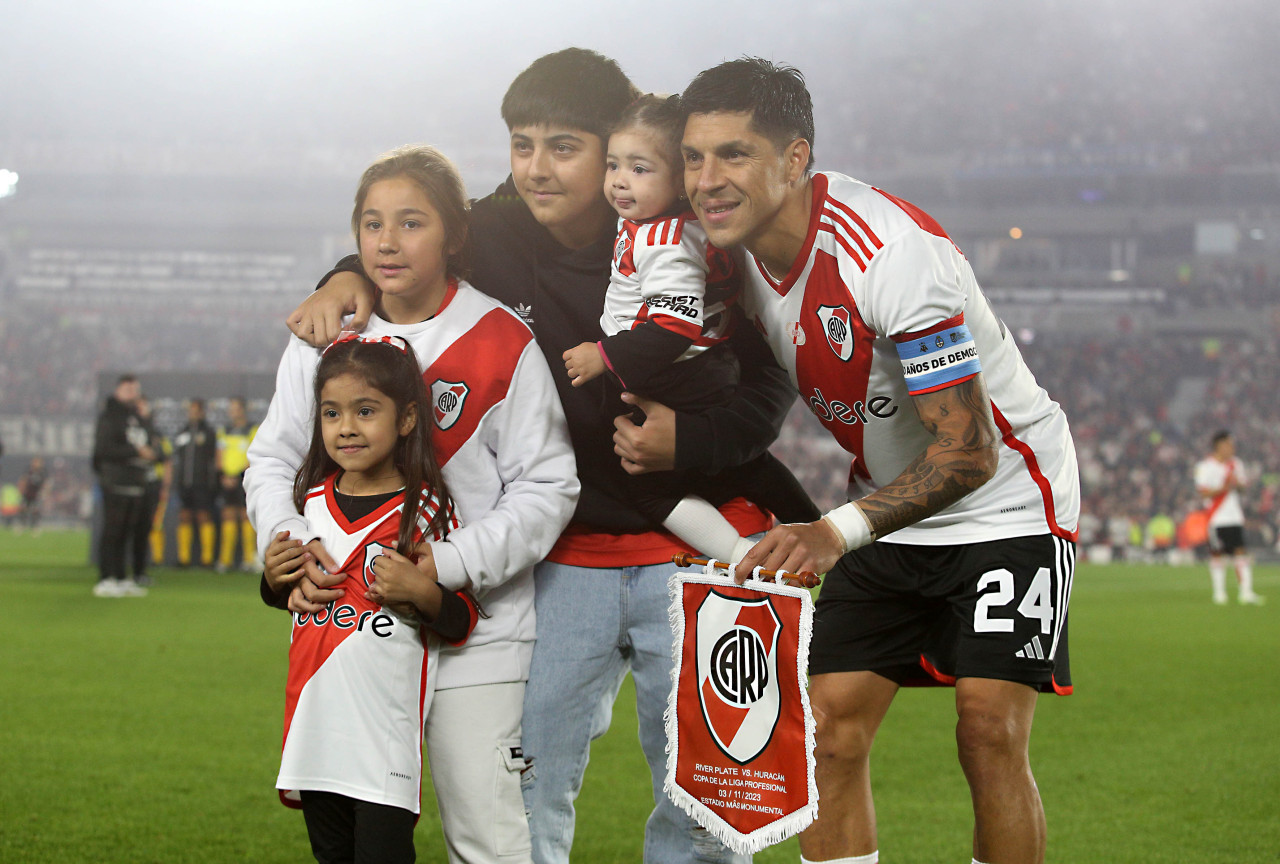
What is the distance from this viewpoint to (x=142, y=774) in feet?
15.6

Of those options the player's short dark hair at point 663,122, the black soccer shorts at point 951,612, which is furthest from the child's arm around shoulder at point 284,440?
the black soccer shorts at point 951,612

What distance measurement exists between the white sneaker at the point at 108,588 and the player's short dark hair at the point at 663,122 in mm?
10181

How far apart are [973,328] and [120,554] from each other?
34.6ft

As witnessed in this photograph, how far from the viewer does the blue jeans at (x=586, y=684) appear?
2.74 m

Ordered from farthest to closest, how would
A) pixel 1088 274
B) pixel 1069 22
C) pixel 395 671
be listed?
1. pixel 1069 22
2. pixel 1088 274
3. pixel 395 671

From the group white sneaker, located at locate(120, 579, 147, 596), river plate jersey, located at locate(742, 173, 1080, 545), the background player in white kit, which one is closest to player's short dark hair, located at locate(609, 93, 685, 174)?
river plate jersey, located at locate(742, 173, 1080, 545)

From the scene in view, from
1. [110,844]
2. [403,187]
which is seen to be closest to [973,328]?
[403,187]

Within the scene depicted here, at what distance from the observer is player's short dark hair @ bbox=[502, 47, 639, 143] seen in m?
2.69

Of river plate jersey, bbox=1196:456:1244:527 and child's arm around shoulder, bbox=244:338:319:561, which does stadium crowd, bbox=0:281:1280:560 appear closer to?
river plate jersey, bbox=1196:456:1244:527

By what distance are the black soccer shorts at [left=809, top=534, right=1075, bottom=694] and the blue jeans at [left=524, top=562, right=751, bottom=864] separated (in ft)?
1.57

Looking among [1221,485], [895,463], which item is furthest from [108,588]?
Answer: [1221,485]

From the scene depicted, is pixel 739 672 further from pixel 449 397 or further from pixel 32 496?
pixel 32 496

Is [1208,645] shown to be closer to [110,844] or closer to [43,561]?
[110,844]

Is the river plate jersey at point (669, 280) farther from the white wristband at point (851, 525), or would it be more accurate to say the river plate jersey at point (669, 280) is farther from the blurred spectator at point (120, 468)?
the blurred spectator at point (120, 468)
